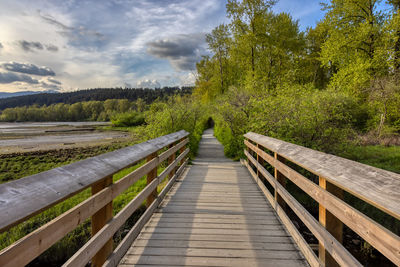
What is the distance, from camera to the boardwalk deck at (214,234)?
2.38 metres

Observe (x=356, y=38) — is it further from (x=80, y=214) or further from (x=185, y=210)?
(x=80, y=214)

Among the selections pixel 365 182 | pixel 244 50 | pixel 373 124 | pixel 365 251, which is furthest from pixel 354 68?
pixel 365 182

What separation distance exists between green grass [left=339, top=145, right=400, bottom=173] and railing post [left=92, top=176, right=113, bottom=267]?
8809mm

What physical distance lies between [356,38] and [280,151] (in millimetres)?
18328

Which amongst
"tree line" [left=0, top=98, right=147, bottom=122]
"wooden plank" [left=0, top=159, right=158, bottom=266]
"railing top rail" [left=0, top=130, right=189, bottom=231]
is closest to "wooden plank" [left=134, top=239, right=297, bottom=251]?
"wooden plank" [left=0, top=159, right=158, bottom=266]

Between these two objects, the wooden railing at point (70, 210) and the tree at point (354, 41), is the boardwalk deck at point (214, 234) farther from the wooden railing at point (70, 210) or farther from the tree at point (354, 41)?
the tree at point (354, 41)

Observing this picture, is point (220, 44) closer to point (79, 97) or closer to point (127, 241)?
point (127, 241)

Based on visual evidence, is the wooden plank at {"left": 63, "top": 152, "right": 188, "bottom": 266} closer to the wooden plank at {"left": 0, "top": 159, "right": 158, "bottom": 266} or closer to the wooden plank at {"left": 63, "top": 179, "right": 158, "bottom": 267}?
the wooden plank at {"left": 63, "top": 179, "right": 158, "bottom": 267}

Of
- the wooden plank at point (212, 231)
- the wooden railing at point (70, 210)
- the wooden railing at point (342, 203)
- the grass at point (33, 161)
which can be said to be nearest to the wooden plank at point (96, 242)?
the wooden railing at point (70, 210)

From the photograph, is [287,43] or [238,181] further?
[287,43]

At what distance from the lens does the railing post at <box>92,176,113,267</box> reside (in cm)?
196

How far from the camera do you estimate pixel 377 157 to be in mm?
9969

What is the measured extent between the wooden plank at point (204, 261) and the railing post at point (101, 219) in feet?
1.01

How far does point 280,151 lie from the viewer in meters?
3.20
